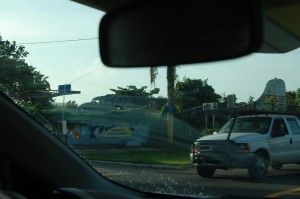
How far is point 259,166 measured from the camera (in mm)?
3689

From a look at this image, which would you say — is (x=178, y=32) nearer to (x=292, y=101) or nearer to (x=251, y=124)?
(x=292, y=101)

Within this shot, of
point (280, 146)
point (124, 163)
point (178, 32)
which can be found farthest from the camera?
point (124, 163)

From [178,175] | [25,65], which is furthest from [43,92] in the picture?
[178,175]

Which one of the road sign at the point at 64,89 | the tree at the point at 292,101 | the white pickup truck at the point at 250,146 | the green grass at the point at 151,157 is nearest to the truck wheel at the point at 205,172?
the white pickup truck at the point at 250,146

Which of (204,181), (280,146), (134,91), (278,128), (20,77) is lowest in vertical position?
(204,181)

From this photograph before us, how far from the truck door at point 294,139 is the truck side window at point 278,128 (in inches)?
1.9

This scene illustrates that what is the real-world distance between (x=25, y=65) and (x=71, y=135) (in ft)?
1.97

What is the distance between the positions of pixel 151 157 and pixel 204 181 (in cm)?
46

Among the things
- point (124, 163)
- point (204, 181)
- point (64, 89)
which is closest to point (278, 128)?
point (204, 181)

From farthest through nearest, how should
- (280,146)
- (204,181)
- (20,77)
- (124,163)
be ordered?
(124,163)
(280,146)
(204,181)
(20,77)

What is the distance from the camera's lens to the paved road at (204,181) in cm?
341

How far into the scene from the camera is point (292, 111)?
305 cm

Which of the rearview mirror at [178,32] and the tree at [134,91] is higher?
the rearview mirror at [178,32]

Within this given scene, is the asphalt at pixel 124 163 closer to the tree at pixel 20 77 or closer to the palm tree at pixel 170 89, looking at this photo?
the palm tree at pixel 170 89
